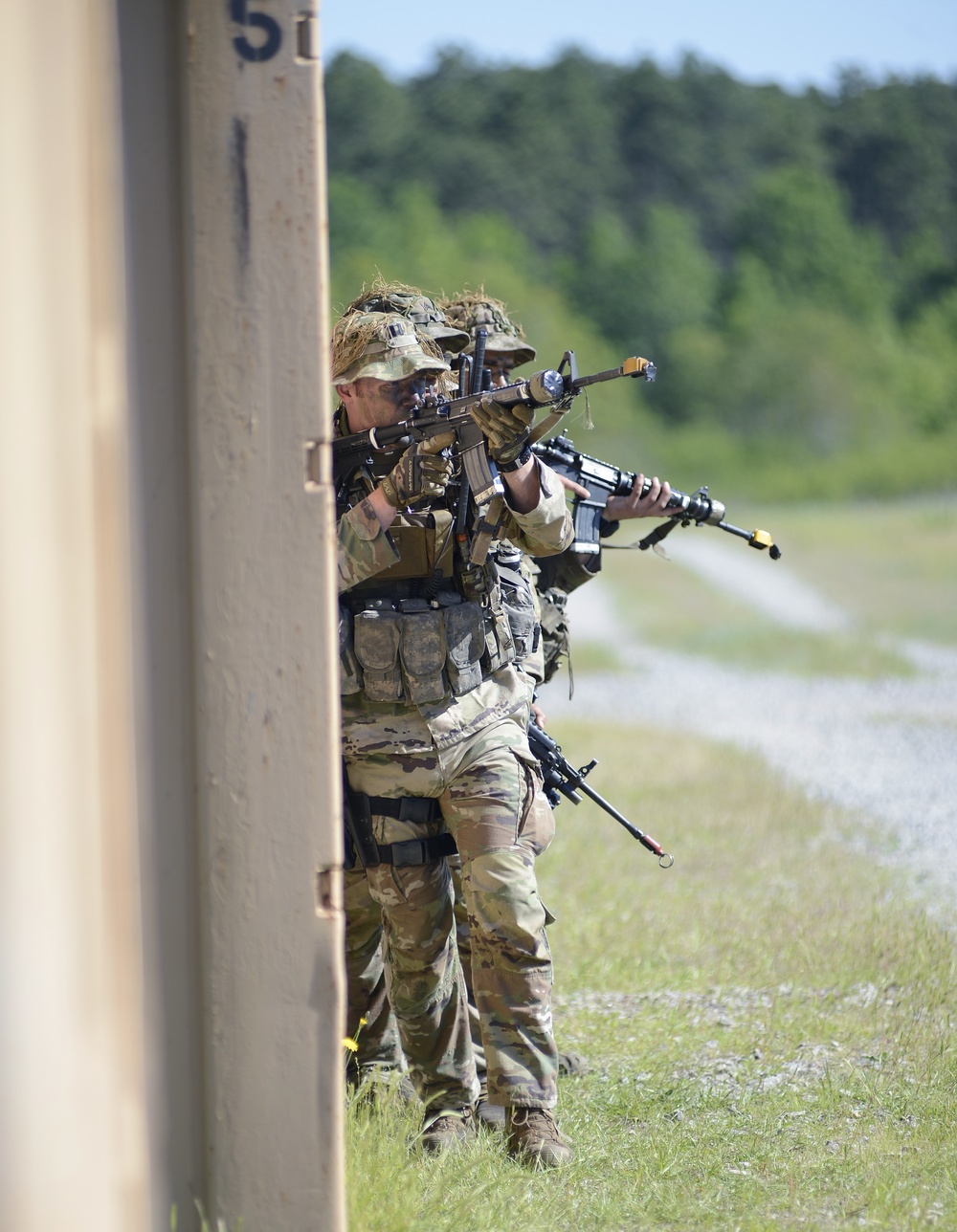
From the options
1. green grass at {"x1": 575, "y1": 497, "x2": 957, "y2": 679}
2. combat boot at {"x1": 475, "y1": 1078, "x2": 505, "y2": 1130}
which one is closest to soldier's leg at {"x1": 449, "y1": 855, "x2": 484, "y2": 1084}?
combat boot at {"x1": 475, "y1": 1078, "x2": 505, "y2": 1130}

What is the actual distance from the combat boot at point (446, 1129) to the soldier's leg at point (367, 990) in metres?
0.38

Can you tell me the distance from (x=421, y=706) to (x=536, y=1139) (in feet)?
3.76

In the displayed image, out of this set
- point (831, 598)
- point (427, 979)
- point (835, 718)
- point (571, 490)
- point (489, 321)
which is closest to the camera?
point (427, 979)

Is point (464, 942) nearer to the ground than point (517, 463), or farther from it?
nearer to the ground

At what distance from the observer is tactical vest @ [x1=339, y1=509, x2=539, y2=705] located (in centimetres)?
417

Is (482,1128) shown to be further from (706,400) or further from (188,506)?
(706,400)

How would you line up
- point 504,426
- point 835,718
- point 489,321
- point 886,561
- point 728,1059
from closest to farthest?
point 504,426, point 728,1059, point 489,321, point 835,718, point 886,561

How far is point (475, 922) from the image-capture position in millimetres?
4047

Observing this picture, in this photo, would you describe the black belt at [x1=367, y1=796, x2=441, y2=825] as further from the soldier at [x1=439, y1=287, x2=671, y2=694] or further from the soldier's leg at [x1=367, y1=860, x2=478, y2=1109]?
the soldier at [x1=439, y1=287, x2=671, y2=694]

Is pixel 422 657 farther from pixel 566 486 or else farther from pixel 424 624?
pixel 566 486

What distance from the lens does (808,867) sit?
7.80 metres

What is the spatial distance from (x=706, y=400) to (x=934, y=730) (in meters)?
72.5

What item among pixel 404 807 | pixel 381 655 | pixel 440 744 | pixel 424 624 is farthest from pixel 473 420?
pixel 404 807

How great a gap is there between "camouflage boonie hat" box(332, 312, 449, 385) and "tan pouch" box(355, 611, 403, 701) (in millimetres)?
680
